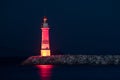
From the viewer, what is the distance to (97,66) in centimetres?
6756

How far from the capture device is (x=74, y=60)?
Result: 218 feet

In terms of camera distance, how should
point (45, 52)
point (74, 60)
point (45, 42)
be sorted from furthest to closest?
point (74, 60), point (45, 52), point (45, 42)

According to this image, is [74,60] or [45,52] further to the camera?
[74,60]

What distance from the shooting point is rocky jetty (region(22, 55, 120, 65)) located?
6347cm

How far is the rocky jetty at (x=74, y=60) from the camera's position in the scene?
63.5 metres

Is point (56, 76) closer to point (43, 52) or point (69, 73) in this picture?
point (69, 73)

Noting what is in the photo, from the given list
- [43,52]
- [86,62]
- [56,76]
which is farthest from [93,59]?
[56,76]

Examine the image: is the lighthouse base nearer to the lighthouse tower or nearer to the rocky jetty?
the lighthouse tower

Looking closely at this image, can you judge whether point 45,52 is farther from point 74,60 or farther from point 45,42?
point 74,60

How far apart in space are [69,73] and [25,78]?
279 inches

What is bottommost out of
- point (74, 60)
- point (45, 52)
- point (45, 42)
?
point (74, 60)

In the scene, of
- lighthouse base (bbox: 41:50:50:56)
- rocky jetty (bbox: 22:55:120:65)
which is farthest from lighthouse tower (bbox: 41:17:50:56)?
rocky jetty (bbox: 22:55:120:65)

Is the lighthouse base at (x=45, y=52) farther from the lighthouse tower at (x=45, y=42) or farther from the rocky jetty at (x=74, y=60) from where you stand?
the rocky jetty at (x=74, y=60)

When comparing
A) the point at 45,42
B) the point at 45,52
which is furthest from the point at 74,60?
the point at 45,42
